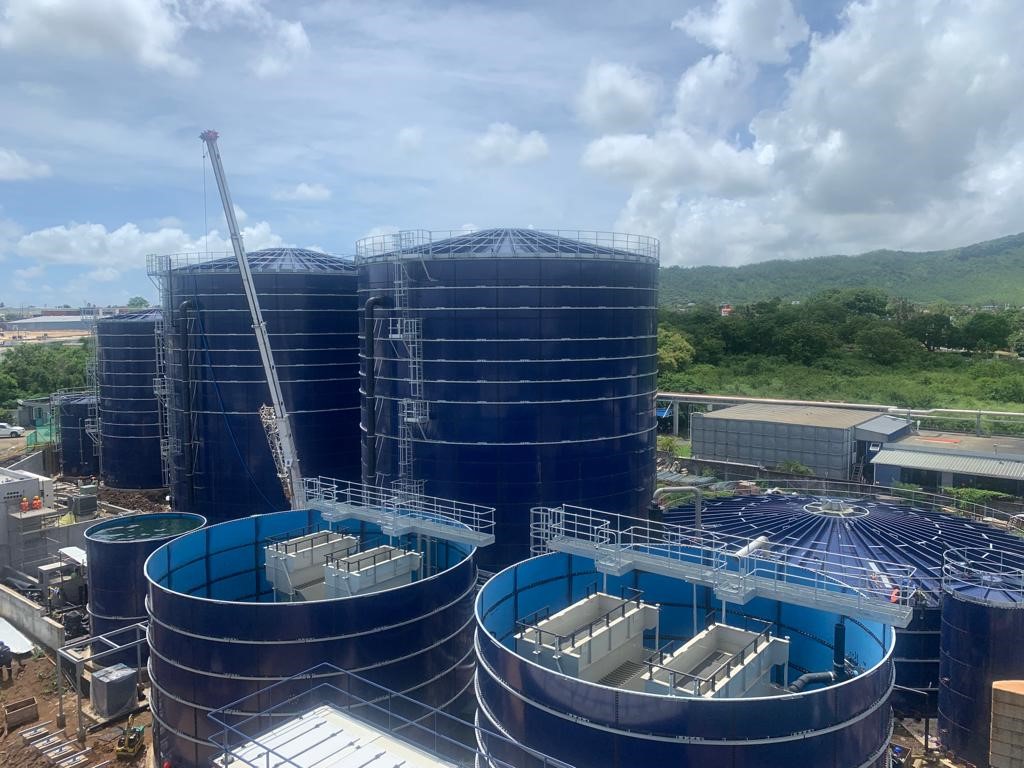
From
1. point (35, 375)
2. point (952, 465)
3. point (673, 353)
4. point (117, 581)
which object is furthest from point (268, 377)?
point (35, 375)

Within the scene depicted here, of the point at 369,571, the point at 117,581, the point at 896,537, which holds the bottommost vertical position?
the point at 117,581

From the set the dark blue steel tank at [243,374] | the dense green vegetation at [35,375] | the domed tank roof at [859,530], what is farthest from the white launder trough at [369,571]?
the dense green vegetation at [35,375]

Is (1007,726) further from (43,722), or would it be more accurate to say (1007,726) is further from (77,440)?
(77,440)

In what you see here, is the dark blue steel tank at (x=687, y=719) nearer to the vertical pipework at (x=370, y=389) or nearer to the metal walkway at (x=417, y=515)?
the metal walkway at (x=417, y=515)

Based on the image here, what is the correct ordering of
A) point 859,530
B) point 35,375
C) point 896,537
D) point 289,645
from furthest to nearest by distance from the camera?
1. point 35,375
2. point 859,530
3. point 896,537
4. point 289,645

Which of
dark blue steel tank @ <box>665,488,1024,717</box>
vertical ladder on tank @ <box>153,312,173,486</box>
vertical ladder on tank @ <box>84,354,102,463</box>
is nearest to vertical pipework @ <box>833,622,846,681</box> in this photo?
dark blue steel tank @ <box>665,488,1024,717</box>

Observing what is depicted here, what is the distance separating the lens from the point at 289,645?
19.5 m

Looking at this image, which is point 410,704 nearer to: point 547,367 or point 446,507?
point 446,507

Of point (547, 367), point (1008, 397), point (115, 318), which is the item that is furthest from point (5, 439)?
point (1008, 397)

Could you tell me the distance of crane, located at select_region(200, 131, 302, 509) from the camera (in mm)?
31891

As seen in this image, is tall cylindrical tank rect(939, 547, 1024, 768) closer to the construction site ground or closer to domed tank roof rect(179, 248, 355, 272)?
the construction site ground

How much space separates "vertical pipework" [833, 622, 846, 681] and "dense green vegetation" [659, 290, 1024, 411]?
61383 mm

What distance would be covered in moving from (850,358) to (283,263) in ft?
232

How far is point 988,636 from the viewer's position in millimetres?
20250
